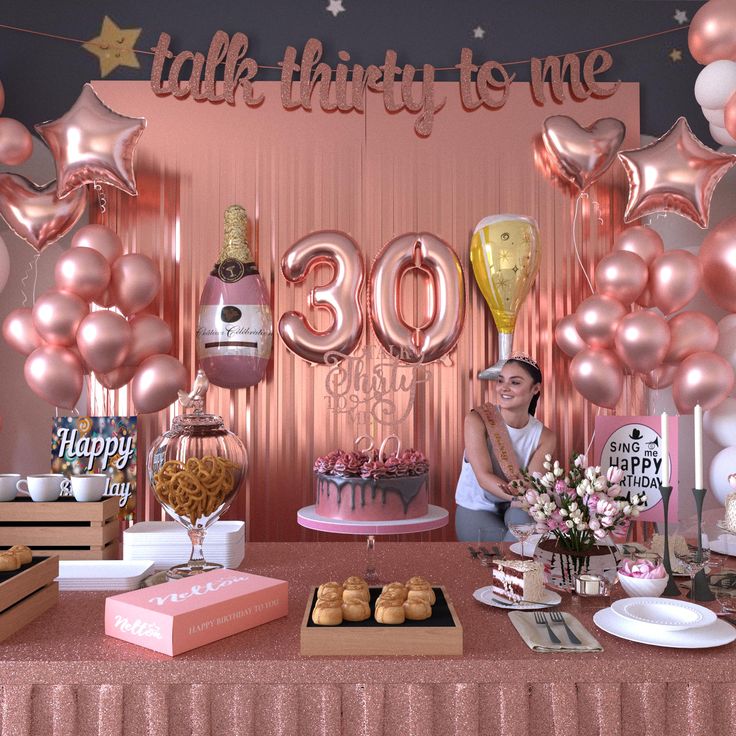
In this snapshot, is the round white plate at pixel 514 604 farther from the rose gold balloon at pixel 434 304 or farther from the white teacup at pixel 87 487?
the rose gold balloon at pixel 434 304

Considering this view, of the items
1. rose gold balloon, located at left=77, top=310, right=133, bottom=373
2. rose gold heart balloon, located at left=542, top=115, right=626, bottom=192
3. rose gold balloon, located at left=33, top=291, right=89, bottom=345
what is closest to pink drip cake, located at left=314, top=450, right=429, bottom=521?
rose gold balloon, located at left=77, top=310, right=133, bottom=373

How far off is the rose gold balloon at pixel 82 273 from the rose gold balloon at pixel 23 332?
0.77 feet

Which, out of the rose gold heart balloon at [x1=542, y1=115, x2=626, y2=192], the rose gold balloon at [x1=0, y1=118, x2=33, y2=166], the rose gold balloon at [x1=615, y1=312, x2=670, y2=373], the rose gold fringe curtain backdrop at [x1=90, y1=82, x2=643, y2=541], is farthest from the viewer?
the rose gold fringe curtain backdrop at [x1=90, y1=82, x2=643, y2=541]

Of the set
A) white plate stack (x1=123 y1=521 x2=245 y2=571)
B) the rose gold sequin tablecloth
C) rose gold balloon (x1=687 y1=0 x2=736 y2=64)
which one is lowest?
the rose gold sequin tablecloth

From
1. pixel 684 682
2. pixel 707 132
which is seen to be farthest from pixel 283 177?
pixel 684 682

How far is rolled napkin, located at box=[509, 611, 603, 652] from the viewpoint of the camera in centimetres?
120

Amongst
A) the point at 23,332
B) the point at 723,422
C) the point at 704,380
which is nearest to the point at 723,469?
the point at 723,422

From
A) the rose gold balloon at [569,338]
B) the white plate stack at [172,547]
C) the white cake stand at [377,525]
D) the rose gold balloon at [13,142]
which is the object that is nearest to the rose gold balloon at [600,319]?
the rose gold balloon at [569,338]

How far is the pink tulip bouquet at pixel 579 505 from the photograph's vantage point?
4.96ft

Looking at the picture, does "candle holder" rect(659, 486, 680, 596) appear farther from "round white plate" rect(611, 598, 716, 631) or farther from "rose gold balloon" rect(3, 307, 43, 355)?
"rose gold balloon" rect(3, 307, 43, 355)

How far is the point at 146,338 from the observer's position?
3.39m

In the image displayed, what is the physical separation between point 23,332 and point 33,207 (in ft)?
2.00

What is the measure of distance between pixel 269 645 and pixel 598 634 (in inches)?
22.7

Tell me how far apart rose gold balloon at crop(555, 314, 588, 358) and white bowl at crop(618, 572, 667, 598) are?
213 cm
